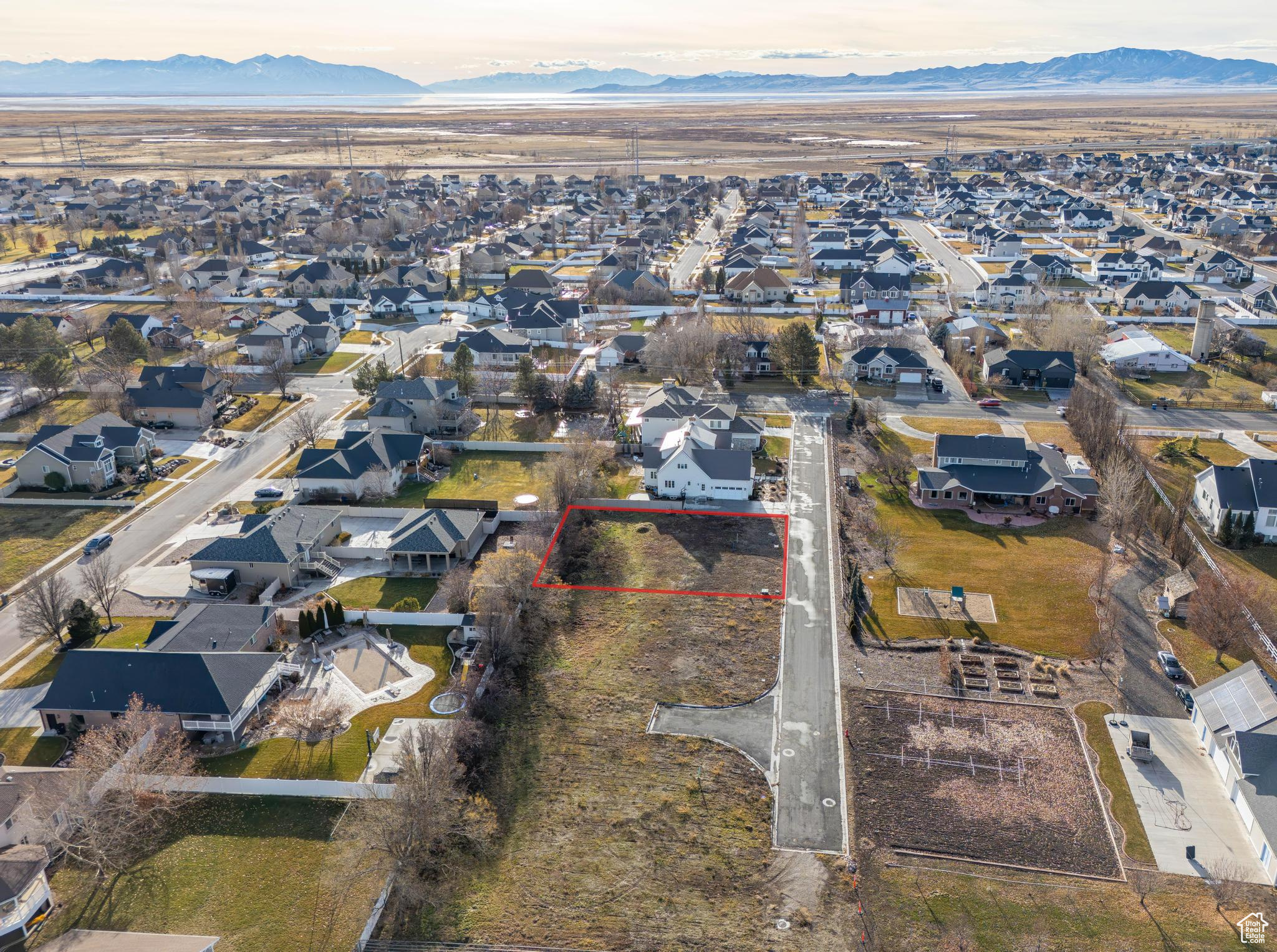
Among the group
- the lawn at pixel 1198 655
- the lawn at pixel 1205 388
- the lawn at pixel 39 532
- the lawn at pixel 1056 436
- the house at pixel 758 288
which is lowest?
the lawn at pixel 1198 655

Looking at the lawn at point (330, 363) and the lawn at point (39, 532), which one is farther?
the lawn at point (330, 363)

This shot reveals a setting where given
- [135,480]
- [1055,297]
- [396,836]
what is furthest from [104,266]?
[1055,297]

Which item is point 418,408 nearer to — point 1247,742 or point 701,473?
point 701,473

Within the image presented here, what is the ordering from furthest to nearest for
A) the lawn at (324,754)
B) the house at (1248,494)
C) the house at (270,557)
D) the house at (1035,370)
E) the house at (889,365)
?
the house at (889,365), the house at (1035,370), the house at (1248,494), the house at (270,557), the lawn at (324,754)

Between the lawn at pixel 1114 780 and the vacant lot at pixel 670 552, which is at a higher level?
the vacant lot at pixel 670 552

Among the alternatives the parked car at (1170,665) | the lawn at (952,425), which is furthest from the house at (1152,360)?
the parked car at (1170,665)

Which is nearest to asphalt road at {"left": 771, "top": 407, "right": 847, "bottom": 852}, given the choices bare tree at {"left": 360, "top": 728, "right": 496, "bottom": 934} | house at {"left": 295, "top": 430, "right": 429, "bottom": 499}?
bare tree at {"left": 360, "top": 728, "right": 496, "bottom": 934}

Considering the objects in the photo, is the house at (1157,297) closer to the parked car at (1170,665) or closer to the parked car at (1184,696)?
the parked car at (1170,665)
